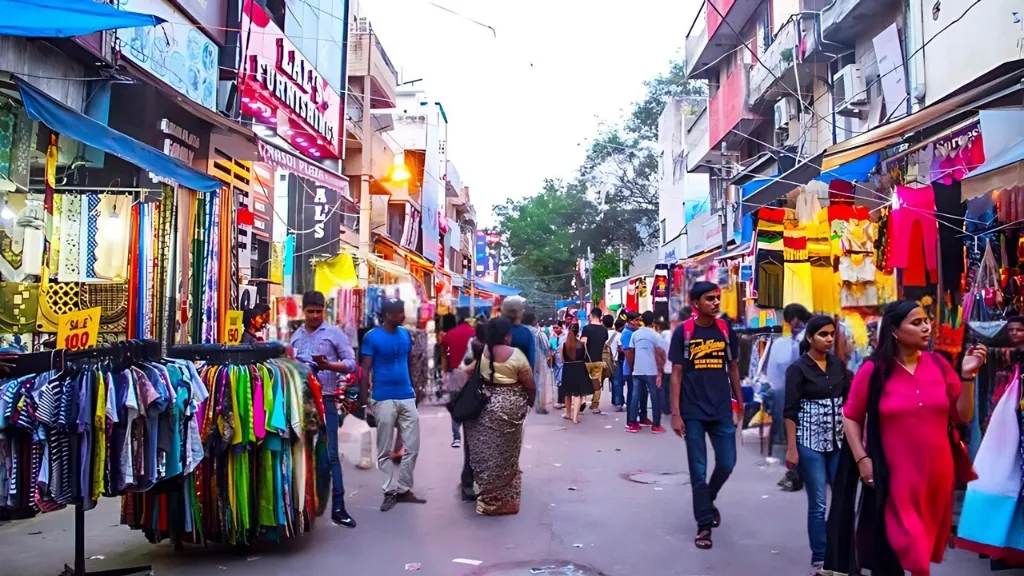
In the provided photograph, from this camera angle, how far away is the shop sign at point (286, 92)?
12562 mm

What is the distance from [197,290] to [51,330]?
2.18 metres

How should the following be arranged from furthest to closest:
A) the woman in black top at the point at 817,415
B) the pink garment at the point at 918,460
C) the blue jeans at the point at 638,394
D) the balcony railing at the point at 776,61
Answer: the balcony railing at the point at 776,61 → the blue jeans at the point at 638,394 → the woman in black top at the point at 817,415 → the pink garment at the point at 918,460

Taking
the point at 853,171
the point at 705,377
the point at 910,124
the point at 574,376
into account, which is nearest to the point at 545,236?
the point at 574,376

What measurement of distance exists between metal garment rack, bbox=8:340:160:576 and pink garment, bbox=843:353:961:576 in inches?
164

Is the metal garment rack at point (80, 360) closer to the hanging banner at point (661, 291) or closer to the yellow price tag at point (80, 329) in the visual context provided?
the yellow price tag at point (80, 329)

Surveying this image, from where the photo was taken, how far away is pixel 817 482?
5.18 metres

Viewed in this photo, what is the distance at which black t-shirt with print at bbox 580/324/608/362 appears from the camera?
49.5 feet

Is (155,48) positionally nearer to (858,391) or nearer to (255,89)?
(255,89)

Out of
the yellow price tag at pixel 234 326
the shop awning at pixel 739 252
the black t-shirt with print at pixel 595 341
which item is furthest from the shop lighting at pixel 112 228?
the shop awning at pixel 739 252

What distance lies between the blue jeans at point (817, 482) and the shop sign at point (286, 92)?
999 cm

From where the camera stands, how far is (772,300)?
11.3m

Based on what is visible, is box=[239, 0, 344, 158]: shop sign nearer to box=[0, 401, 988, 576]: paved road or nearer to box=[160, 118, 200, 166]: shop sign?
box=[160, 118, 200, 166]: shop sign

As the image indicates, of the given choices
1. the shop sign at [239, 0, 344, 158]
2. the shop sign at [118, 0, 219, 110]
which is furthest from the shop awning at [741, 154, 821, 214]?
the shop sign at [118, 0, 219, 110]

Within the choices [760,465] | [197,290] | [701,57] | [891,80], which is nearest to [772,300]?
[760,465]
